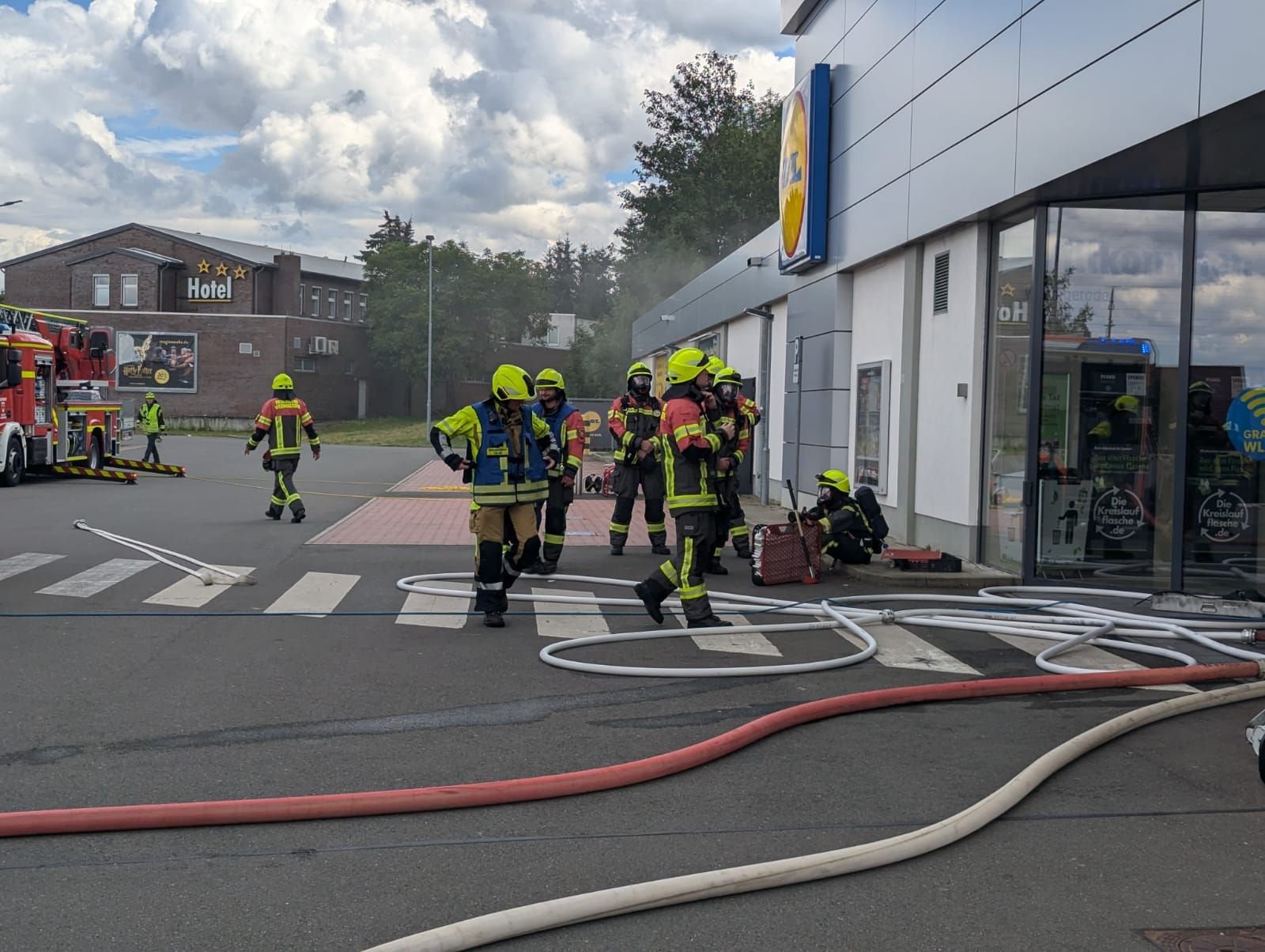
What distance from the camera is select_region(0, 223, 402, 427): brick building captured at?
216 ft

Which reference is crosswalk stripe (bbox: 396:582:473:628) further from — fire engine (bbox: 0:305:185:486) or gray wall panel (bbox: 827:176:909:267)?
fire engine (bbox: 0:305:185:486)

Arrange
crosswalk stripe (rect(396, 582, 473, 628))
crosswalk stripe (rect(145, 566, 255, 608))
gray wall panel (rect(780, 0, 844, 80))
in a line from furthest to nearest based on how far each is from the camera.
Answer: gray wall panel (rect(780, 0, 844, 80)), crosswalk stripe (rect(145, 566, 255, 608)), crosswalk stripe (rect(396, 582, 473, 628))

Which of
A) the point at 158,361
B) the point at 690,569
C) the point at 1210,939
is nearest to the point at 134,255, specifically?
the point at 158,361

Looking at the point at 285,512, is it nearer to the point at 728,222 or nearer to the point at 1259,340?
the point at 1259,340

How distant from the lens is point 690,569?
9164mm

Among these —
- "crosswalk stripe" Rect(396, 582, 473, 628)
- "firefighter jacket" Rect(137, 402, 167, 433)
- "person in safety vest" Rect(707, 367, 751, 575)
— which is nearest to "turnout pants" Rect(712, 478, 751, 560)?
"person in safety vest" Rect(707, 367, 751, 575)

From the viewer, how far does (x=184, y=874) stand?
4328 mm

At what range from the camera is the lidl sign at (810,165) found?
17.8 metres

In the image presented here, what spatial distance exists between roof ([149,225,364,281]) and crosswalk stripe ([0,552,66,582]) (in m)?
57.0

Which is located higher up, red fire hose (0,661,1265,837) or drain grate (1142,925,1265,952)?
red fire hose (0,661,1265,837)

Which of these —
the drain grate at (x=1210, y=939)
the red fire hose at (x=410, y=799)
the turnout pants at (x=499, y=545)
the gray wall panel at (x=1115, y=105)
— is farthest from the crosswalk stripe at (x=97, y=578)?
the drain grate at (x=1210, y=939)

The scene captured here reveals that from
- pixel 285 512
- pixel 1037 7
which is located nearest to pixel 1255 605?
pixel 1037 7

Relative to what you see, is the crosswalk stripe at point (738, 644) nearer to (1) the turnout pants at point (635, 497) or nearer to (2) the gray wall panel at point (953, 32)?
(1) the turnout pants at point (635, 497)

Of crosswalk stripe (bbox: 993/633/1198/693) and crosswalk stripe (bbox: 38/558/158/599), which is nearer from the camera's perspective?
crosswalk stripe (bbox: 993/633/1198/693)
